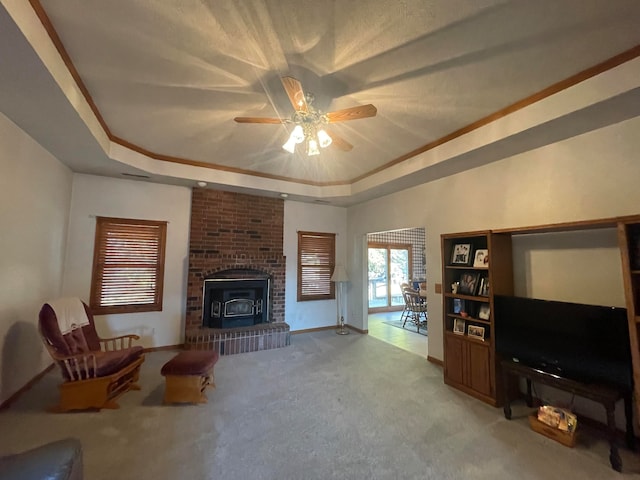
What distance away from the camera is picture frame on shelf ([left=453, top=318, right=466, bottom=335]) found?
3152 mm

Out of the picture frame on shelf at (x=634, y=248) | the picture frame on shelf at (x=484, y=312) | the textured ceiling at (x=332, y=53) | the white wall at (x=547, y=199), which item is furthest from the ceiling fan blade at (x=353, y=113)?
the picture frame on shelf at (x=484, y=312)

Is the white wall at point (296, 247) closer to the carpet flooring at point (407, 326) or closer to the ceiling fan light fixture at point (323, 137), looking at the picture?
the carpet flooring at point (407, 326)

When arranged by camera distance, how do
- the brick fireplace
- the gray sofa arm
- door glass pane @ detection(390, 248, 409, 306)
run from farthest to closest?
door glass pane @ detection(390, 248, 409, 306), the brick fireplace, the gray sofa arm

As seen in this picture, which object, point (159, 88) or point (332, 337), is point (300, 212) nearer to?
point (332, 337)

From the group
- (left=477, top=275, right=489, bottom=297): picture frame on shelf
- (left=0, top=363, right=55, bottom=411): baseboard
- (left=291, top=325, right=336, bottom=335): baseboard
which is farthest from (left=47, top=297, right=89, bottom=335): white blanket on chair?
(left=477, top=275, right=489, bottom=297): picture frame on shelf

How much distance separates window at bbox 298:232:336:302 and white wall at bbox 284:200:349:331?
0.09 meters

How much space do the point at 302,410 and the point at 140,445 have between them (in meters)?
1.32

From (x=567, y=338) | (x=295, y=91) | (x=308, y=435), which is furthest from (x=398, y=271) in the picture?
(x=295, y=91)

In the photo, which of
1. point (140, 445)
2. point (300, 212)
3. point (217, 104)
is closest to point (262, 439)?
point (140, 445)

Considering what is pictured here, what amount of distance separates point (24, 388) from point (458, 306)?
4862 millimetres

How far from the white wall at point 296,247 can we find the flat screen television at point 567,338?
3473 millimetres

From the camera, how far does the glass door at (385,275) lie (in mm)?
8047

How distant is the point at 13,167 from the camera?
2592 mm

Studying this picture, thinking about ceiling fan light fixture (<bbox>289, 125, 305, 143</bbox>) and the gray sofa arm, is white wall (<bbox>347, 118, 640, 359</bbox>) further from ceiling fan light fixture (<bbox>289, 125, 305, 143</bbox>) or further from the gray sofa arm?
the gray sofa arm
